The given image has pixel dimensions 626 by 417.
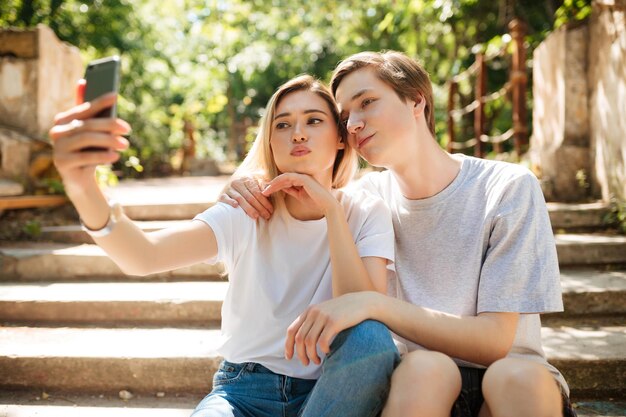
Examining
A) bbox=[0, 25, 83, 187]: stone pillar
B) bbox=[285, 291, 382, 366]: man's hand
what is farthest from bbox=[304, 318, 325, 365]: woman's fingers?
bbox=[0, 25, 83, 187]: stone pillar

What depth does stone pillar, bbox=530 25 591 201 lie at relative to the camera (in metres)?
3.97

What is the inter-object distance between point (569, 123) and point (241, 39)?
10432 millimetres

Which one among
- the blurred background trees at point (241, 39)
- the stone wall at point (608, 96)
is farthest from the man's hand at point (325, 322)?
the blurred background trees at point (241, 39)

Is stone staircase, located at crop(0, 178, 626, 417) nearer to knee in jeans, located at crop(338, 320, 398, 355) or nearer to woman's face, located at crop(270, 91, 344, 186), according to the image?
woman's face, located at crop(270, 91, 344, 186)

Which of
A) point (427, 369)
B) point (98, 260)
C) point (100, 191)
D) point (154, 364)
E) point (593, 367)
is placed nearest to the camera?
point (100, 191)

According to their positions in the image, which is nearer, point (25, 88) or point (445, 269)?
point (445, 269)

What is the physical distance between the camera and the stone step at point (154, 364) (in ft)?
7.32

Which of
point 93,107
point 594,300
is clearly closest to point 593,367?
point 594,300

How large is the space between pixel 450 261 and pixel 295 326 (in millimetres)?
555

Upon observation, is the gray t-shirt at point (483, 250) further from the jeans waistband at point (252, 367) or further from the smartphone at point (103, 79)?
the smartphone at point (103, 79)

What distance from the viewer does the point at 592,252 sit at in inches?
125

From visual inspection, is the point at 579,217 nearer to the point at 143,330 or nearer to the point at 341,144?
the point at 341,144

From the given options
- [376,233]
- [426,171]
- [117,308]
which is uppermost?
[426,171]

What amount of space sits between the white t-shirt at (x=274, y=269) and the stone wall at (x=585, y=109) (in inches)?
102
